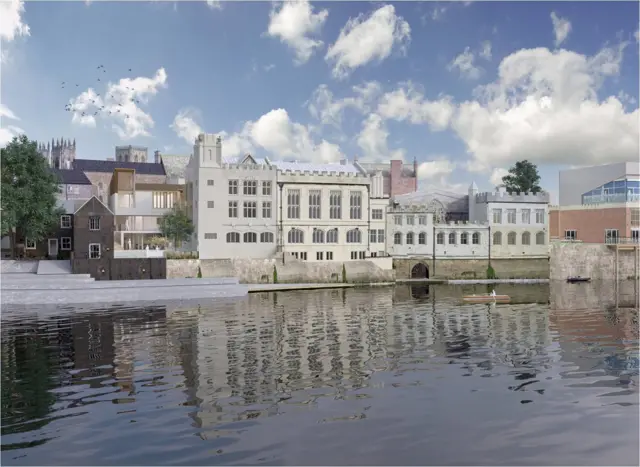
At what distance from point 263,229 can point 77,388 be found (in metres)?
55.0

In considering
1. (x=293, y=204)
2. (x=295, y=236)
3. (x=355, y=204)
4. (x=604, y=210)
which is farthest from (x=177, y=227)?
(x=604, y=210)

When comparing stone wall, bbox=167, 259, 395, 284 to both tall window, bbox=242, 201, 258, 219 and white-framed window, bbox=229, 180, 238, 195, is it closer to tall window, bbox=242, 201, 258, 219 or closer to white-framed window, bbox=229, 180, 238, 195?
tall window, bbox=242, 201, 258, 219

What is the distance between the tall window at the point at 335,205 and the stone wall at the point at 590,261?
33332 mm

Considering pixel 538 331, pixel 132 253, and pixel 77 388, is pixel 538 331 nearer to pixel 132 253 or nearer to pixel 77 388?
pixel 77 388

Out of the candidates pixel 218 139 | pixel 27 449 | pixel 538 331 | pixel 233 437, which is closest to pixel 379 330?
pixel 538 331

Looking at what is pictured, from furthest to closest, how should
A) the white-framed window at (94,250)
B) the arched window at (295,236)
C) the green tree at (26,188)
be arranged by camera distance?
the arched window at (295,236)
the white-framed window at (94,250)
the green tree at (26,188)

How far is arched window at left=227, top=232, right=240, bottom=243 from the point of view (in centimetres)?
7962

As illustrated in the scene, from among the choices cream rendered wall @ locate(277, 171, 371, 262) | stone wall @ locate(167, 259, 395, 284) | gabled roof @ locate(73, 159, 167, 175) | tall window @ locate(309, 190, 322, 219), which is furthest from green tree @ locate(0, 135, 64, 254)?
gabled roof @ locate(73, 159, 167, 175)

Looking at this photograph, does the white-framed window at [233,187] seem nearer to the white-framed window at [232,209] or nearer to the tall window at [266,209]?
the white-framed window at [232,209]

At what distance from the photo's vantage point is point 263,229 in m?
81.1

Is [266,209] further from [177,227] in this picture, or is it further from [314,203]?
[177,227]

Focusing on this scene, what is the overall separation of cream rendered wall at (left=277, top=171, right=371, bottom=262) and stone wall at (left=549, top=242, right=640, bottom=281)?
29.8 m

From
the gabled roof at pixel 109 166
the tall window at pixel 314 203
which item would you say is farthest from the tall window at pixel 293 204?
the gabled roof at pixel 109 166

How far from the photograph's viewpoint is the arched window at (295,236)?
8188 centimetres
